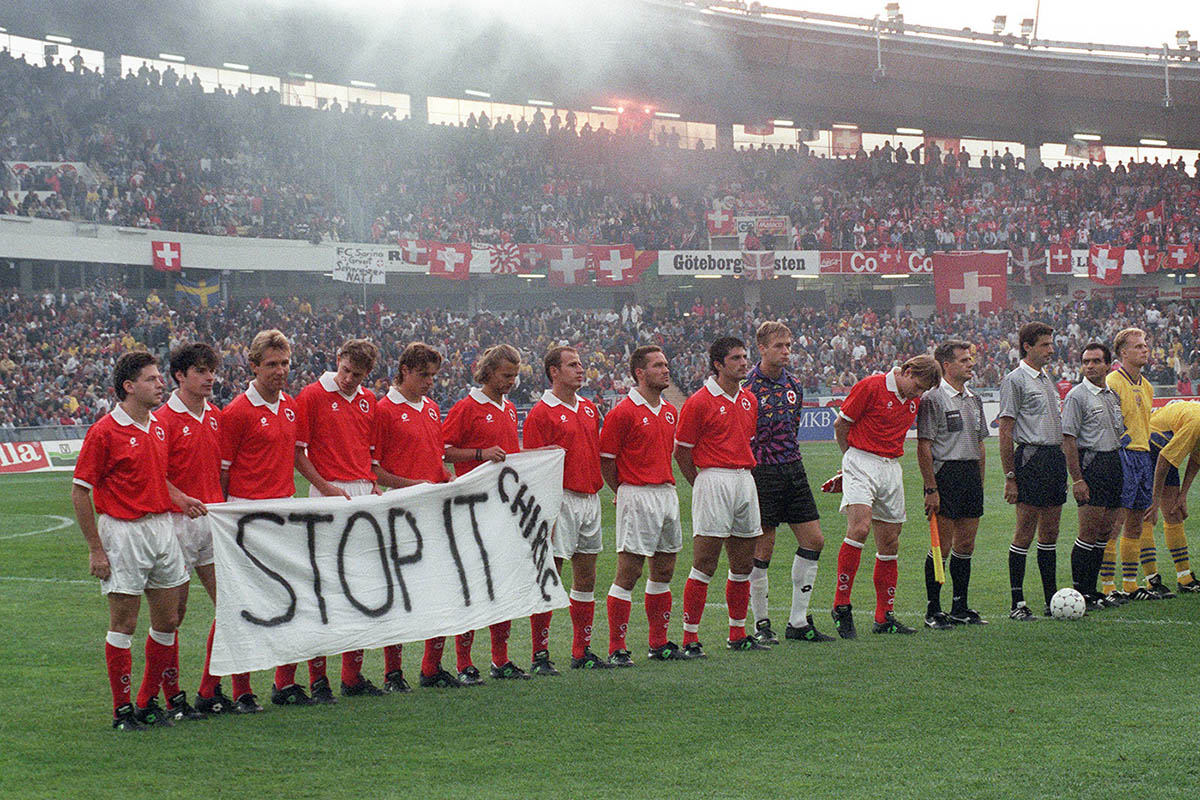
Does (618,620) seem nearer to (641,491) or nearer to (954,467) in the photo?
(641,491)

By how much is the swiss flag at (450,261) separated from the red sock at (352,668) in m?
32.5

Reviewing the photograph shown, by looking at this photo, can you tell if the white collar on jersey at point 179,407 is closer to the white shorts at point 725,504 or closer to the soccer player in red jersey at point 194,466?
the soccer player in red jersey at point 194,466

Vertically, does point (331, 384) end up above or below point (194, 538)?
above

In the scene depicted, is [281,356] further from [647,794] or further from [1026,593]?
[1026,593]

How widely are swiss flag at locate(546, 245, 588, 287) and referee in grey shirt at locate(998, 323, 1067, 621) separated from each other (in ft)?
102

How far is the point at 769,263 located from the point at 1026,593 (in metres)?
32.3

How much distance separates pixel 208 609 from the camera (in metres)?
10.6

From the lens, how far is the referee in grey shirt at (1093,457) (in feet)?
32.1

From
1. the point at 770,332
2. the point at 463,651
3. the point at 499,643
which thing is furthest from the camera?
the point at 770,332

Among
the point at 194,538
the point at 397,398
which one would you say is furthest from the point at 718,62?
the point at 194,538

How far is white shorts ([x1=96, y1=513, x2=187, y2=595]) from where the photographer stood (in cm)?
647

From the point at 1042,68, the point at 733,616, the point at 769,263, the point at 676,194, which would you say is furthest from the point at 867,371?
the point at 733,616

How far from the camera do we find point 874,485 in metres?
9.05

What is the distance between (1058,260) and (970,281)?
15.0 feet
